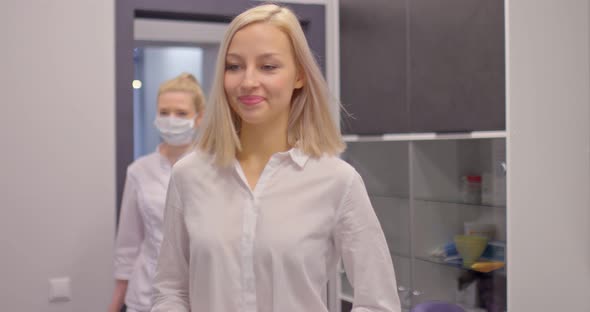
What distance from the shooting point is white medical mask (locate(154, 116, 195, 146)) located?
246 centimetres

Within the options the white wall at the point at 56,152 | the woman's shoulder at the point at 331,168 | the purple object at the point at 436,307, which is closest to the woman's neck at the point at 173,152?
the white wall at the point at 56,152

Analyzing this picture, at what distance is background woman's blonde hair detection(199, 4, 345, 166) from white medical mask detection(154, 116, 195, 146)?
1.08m

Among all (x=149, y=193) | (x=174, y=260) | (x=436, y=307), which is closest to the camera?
(x=174, y=260)

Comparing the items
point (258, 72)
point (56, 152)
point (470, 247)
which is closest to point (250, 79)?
point (258, 72)

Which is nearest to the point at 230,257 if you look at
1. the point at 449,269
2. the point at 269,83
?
the point at 269,83

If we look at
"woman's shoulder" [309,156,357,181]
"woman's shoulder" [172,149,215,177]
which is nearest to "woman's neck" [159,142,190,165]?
"woman's shoulder" [172,149,215,177]

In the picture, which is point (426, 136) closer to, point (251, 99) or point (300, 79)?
point (300, 79)

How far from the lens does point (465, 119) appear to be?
94.7 inches

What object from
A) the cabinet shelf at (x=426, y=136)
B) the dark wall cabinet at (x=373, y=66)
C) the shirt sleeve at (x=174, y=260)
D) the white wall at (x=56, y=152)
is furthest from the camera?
the dark wall cabinet at (x=373, y=66)

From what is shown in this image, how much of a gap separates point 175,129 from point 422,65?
99cm

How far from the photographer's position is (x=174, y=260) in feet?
4.51

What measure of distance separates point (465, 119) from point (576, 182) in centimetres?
47

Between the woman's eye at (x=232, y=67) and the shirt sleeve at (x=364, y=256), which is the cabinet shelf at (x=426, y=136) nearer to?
the shirt sleeve at (x=364, y=256)

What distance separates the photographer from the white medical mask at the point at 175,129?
8.09 ft
